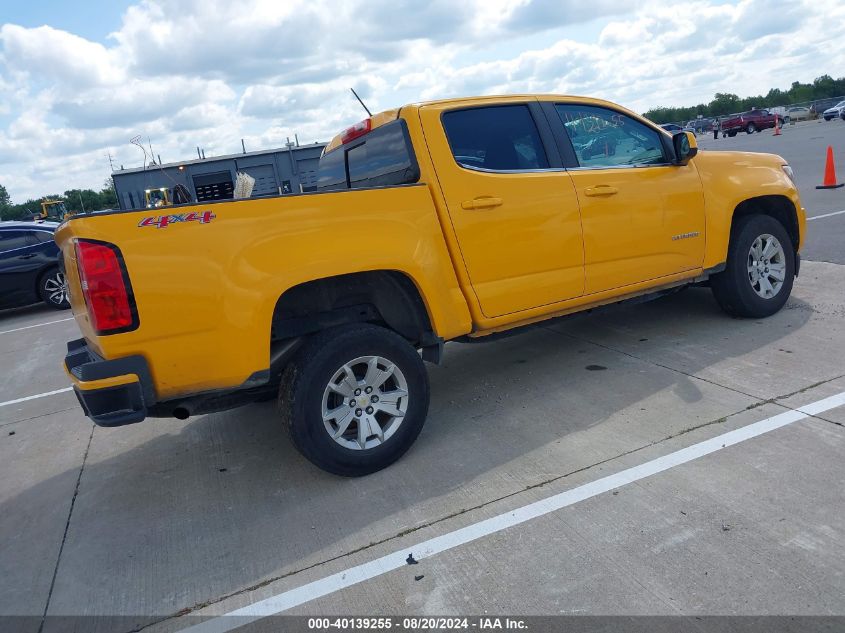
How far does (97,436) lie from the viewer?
4875 mm

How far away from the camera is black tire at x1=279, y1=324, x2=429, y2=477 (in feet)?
11.3

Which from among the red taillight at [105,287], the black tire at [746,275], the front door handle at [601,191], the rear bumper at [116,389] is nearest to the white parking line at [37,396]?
the rear bumper at [116,389]

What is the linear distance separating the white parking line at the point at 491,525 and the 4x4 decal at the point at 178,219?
1735 millimetres

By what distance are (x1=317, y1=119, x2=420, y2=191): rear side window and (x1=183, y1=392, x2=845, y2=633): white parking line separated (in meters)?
2.02

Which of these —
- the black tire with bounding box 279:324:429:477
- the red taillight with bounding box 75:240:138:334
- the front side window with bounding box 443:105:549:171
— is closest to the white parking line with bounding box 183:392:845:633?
the black tire with bounding box 279:324:429:477

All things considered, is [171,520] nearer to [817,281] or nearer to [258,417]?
[258,417]

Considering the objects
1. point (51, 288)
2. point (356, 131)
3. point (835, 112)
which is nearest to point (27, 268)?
point (51, 288)

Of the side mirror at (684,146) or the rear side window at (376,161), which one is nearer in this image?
the rear side window at (376,161)

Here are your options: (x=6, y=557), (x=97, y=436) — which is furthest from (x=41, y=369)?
(x=6, y=557)

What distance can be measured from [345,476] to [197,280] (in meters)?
1.35

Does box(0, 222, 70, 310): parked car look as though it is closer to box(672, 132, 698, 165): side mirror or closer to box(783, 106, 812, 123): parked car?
box(672, 132, 698, 165): side mirror

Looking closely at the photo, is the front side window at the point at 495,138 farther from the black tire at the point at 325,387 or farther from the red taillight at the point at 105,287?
the red taillight at the point at 105,287

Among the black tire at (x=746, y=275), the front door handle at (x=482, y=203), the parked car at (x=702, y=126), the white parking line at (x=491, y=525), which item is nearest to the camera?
the white parking line at (x=491, y=525)

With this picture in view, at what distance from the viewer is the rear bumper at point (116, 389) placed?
10.1ft
